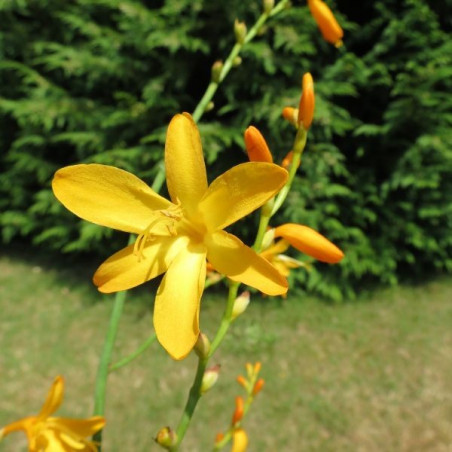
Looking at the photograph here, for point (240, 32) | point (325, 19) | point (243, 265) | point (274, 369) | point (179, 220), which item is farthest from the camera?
point (274, 369)

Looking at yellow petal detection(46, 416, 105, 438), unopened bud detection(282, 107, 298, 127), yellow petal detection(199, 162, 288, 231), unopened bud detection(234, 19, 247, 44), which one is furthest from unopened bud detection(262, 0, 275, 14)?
yellow petal detection(46, 416, 105, 438)

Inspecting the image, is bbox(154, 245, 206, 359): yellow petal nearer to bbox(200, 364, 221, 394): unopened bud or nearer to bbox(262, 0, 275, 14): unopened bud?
bbox(200, 364, 221, 394): unopened bud

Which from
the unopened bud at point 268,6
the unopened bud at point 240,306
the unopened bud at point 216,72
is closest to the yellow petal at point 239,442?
the unopened bud at point 240,306

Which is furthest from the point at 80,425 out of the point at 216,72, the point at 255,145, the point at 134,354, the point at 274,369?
the point at 274,369

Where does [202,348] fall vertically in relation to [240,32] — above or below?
below

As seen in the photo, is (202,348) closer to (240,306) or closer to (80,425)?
(240,306)

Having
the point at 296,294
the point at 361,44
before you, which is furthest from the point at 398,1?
the point at 296,294
